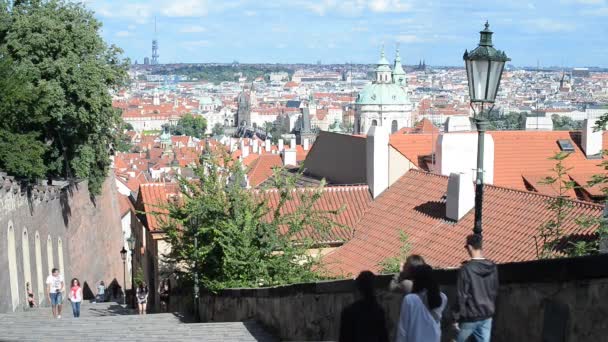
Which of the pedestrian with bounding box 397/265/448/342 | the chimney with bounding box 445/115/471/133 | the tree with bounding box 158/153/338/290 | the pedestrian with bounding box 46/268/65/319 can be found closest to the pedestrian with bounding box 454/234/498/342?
the pedestrian with bounding box 397/265/448/342

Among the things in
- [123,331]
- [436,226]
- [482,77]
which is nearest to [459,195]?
[436,226]

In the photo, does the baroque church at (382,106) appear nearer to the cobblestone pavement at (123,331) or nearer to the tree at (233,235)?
the tree at (233,235)

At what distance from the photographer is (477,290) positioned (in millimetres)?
5312

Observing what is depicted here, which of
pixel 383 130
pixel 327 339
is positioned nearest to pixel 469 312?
pixel 327 339

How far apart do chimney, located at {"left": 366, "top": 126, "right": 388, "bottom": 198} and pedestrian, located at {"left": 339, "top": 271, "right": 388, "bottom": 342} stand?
580 inches

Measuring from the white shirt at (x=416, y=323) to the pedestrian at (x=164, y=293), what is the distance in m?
14.8

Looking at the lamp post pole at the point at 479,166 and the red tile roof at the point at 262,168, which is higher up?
the lamp post pole at the point at 479,166

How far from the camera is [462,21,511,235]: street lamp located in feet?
22.8

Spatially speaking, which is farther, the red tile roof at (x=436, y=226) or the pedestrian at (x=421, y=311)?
the red tile roof at (x=436, y=226)

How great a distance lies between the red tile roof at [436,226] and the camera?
47.2 feet

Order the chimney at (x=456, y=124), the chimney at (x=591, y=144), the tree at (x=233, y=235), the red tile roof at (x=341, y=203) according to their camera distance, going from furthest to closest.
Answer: the chimney at (x=456, y=124) < the chimney at (x=591, y=144) < the red tile roof at (x=341, y=203) < the tree at (x=233, y=235)

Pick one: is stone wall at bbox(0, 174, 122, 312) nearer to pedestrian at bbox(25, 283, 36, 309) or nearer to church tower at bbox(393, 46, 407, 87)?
pedestrian at bbox(25, 283, 36, 309)

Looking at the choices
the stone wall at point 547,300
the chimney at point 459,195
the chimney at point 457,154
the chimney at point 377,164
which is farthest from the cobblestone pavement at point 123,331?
the chimney at point 457,154

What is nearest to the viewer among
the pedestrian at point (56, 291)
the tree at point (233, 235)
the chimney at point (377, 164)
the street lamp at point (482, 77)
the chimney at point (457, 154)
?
the street lamp at point (482, 77)
